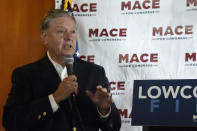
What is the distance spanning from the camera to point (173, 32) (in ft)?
11.9

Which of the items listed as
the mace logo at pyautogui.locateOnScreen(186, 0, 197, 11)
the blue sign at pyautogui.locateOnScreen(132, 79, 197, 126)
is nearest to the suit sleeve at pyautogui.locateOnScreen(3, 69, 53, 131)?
the blue sign at pyautogui.locateOnScreen(132, 79, 197, 126)

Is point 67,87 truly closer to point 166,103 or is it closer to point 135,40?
point 166,103

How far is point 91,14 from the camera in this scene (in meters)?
3.88

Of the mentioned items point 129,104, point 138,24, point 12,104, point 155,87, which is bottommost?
point 129,104

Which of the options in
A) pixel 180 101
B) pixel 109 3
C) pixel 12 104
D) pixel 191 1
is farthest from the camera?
pixel 109 3

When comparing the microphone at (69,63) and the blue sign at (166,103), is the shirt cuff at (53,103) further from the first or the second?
the blue sign at (166,103)

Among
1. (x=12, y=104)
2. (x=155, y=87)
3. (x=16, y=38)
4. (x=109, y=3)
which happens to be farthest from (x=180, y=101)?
(x=16, y=38)

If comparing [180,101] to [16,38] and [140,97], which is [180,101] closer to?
[140,97]

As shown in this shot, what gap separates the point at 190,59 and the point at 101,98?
1706mm

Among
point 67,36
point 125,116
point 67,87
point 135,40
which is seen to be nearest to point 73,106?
point 67,87

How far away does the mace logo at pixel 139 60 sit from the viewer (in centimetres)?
362

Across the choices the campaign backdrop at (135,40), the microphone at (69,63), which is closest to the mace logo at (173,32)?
the campaign backdrop at (135,40)

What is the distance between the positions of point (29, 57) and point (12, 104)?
1794 millimetres

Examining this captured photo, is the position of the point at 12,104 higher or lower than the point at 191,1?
lower
